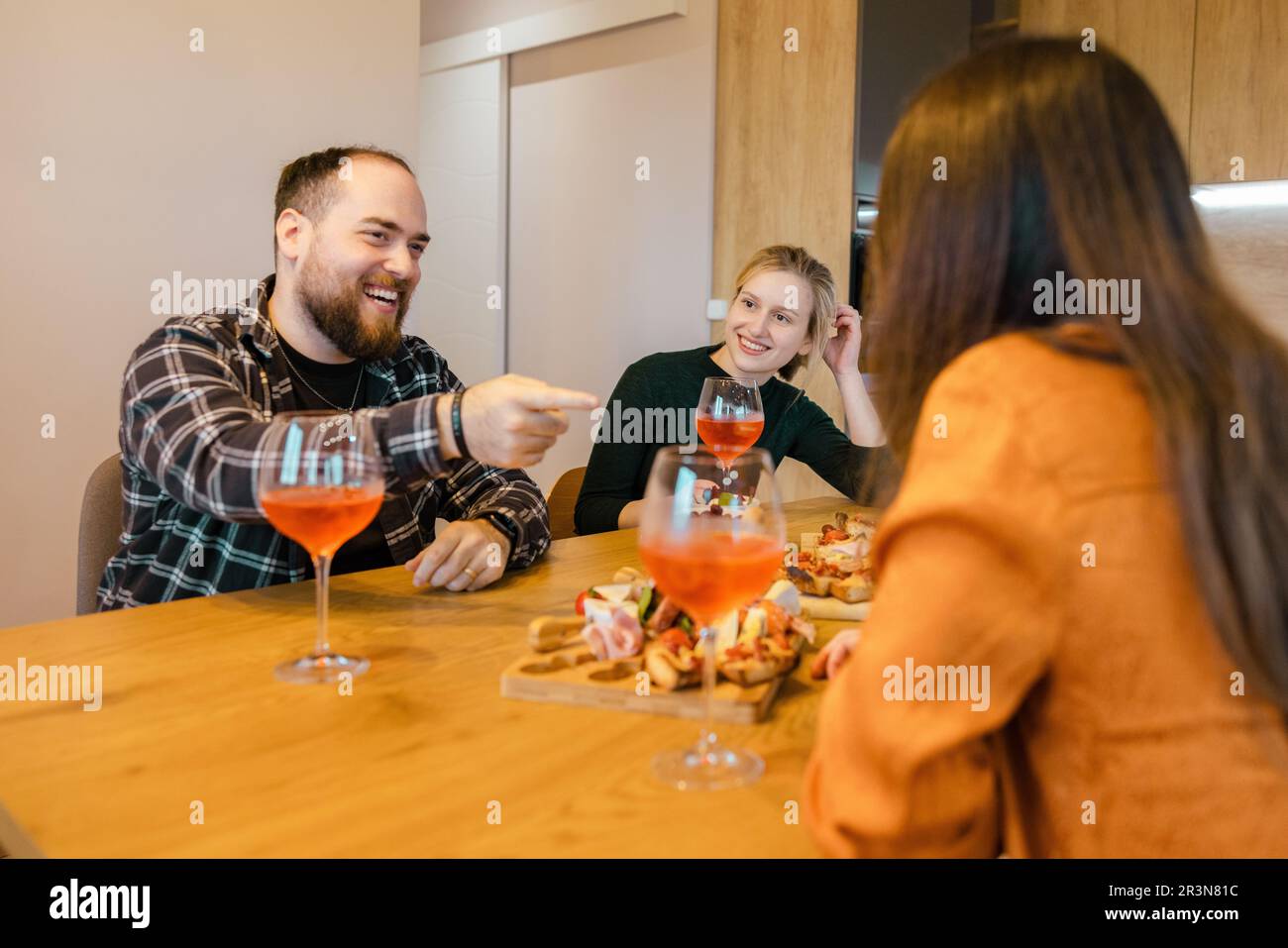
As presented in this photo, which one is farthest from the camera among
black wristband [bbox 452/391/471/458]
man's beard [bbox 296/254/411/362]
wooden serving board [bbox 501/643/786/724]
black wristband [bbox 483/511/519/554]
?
man's beard [bbox 296/254/411/362]

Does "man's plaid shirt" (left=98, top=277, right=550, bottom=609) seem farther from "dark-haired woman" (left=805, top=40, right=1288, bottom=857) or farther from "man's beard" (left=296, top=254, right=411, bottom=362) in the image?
"dark-haired woman" (left=805, top=40, right=1288, bottom=857)

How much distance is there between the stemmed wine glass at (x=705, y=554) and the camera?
30.9 inches

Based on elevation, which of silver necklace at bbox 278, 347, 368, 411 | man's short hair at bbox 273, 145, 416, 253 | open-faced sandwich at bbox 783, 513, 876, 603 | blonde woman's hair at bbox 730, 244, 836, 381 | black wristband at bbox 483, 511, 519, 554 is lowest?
open-faced sandwich at bbox 783, 513, 876, 603

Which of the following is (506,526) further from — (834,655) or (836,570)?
(834,655)

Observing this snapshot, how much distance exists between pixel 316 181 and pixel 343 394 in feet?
1.35

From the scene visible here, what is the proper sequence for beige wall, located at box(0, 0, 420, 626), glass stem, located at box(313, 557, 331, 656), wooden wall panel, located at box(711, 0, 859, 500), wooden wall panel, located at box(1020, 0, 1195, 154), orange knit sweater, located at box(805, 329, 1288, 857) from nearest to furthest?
orange knit sweater, located at box(805, 329, 1288, 857) → glass stem, located at box(313, 557, 331, 656) → beige wall, located at box(0, 0, 420, 626) → wooden wall panel, located at box(1020, 0, 1195, 154) → wooden wall panel, located at box(711, 0, 859, 500)

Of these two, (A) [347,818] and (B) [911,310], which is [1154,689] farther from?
(A) [347,818]

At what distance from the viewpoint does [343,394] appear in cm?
196

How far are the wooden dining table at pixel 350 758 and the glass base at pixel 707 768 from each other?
0.01 metres

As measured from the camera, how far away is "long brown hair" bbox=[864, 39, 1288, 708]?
61 cm

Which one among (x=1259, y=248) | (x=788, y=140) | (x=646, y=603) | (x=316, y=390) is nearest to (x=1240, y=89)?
(x=1259, y=248)

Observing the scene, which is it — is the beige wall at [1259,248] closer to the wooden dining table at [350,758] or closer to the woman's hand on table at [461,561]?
the woman's hand on table at [461,561]

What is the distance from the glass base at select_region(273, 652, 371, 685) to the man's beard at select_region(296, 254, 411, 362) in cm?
97

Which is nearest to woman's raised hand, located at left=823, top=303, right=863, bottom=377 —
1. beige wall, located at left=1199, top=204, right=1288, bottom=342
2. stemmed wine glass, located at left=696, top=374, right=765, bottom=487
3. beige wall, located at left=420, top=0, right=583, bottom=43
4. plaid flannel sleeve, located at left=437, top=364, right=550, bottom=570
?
stemmed wine glass, located at left=696, top=374, right=765, bottom=487
